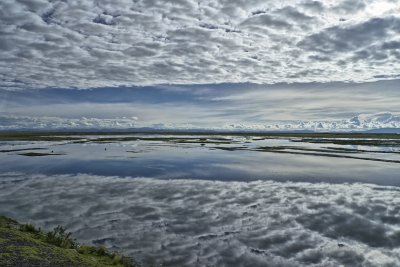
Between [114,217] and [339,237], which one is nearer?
[339,237]

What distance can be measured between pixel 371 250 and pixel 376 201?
31.9 feet

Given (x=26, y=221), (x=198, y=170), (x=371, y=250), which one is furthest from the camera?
(x=198, y=170)

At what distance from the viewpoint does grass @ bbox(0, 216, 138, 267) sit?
11.9 metres

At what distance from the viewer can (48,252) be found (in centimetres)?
1310

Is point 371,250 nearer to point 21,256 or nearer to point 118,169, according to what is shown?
point 21,256

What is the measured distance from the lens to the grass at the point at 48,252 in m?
11.9

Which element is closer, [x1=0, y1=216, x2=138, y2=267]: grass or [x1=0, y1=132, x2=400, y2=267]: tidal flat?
[x1=0, y1=216, x2=138, y2=267]: grass

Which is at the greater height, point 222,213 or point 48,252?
point 48,252

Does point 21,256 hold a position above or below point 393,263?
above

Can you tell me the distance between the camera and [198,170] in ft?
131

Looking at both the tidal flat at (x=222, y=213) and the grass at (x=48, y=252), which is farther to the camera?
the tidal flat at (x=222, y=213)

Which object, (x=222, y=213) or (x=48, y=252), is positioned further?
(x=222, y=213)

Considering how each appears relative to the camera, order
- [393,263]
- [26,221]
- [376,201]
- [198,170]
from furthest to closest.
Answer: [198,170] < [376,201] < [26,221] < [393,263]

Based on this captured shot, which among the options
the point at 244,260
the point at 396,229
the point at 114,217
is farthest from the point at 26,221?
the point at 396,229
